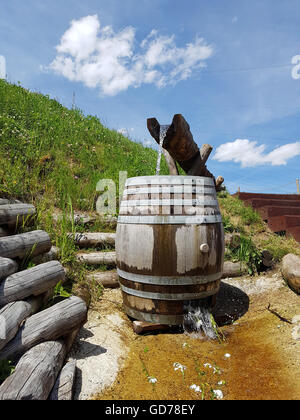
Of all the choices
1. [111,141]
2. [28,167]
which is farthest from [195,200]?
[111,141]

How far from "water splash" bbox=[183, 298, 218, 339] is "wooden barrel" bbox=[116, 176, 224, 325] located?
2.6 inches

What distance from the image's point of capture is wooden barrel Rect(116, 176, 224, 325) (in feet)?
9.29

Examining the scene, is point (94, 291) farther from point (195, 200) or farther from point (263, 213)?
point (263, 213)

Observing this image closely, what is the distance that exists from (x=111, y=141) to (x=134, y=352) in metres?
6.88

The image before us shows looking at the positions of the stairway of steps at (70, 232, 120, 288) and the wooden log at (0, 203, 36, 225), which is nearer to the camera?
the wooden log at (0, 203, 36, 225)

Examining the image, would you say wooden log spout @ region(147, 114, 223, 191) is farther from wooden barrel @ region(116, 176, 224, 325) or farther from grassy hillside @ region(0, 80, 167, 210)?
grassy hillside @ region(0, 80, 167, 210)

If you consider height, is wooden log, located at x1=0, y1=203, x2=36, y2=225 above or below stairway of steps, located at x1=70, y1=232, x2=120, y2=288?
above

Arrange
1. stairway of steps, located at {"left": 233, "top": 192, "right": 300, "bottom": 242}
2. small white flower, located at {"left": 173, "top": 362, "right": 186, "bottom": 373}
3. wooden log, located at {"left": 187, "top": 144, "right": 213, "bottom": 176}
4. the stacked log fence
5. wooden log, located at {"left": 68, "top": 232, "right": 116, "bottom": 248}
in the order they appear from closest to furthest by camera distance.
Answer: the stacked log fence, small white flower, located at {"left": 173, "top": 362, "right": 186, "bottom": 373}, wooden log, located at {"left": 187, "top": 144, "right": 213, "bottom": 176}, wooden log, located at {"left": 68, "top": 232, "right": 116, "bottom": 248}, stairway of steps, located at {"left": 233, "top": 192, "right": 300, "bottom": 242}

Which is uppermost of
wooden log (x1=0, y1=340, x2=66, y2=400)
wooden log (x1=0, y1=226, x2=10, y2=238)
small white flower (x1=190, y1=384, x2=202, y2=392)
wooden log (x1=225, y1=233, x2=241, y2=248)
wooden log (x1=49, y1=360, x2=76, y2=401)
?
wooden log (x1=0, y1=226, x2=10, y2=238)

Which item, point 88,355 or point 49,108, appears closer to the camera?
point 88,355

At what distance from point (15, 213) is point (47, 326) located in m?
1.50

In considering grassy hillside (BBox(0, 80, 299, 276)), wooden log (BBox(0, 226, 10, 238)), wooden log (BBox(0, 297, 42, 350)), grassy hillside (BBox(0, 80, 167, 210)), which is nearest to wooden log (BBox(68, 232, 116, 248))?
grassy hillside (BBox(0, 80, 299, 276))

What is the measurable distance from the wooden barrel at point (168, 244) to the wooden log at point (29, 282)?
67 centimetres
